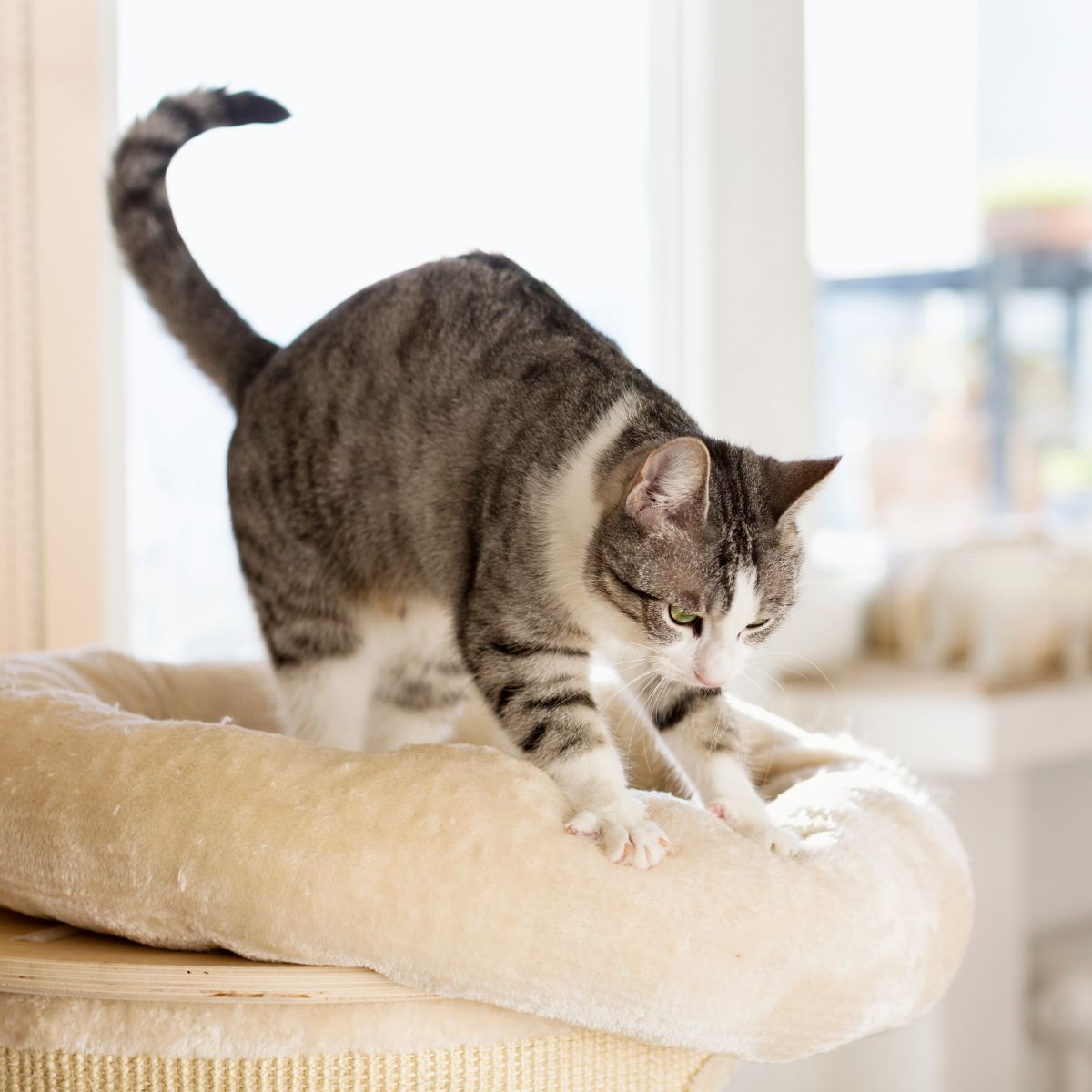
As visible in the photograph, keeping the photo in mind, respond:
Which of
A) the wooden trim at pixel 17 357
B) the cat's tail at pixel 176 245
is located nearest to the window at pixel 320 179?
the wooden trim at pixel 17 357

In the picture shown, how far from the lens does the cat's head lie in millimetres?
1018

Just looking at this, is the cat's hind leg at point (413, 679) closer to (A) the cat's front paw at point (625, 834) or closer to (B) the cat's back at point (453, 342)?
(B) the cat's back at point (453, 342)

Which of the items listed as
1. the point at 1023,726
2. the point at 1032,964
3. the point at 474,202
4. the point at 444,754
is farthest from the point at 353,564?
the point at 1032,964

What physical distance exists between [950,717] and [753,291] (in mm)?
768

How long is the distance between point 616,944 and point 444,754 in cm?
19

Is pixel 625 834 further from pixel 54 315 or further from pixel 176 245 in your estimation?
pixel 54 315

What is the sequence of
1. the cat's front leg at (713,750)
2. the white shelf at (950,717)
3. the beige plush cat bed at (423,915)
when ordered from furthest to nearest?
the white shelf at (950,717) < the cat's front leg at (713,750) < the beige plush cat bed at (423,915)

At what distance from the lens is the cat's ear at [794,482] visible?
106cm

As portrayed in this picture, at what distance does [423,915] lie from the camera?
0.85 m

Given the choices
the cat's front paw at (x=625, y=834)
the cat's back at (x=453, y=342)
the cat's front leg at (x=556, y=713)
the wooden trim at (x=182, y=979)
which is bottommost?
the wooden trim at (x=182, y=979)

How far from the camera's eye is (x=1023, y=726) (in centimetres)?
219

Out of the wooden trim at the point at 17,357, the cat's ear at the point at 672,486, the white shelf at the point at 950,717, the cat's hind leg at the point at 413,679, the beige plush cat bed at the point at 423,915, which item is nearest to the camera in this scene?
the beige plush cat bed at the point at 423,915

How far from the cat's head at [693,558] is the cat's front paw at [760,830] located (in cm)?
11

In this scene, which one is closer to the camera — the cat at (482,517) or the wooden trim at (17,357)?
the cat at (482,517)
